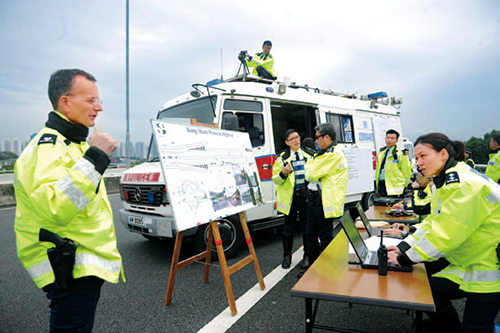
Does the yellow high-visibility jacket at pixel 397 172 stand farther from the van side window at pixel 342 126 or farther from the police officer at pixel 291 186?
the police officer at pixel 291 186

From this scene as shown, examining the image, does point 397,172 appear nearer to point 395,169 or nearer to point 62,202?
point 395,169

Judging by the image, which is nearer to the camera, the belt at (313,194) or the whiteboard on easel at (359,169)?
the belt at (313,194)

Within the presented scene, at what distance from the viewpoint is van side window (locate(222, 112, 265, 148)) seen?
17.1 feet

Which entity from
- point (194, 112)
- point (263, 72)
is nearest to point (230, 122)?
point (194, 112)

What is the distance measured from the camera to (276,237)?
5.84m

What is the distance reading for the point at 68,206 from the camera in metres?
1.37

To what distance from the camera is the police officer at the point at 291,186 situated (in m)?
4.37

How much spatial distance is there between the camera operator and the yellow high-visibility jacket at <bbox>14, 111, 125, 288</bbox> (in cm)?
541

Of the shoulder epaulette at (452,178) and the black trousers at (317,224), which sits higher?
the shoulder epaulette at (452,178)

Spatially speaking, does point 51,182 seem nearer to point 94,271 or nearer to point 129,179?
point 94,271

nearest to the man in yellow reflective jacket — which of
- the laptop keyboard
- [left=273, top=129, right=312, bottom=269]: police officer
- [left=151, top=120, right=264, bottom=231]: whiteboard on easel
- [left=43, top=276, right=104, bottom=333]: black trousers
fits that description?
[left=43, top=276, right=104, bottom=333]: black trousers

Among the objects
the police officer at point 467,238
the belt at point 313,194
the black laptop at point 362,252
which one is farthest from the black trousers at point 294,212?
the police officer at point 467,238

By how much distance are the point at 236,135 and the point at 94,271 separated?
2.39 meters

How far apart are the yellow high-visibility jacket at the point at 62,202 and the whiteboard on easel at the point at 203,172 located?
0.99 meters
